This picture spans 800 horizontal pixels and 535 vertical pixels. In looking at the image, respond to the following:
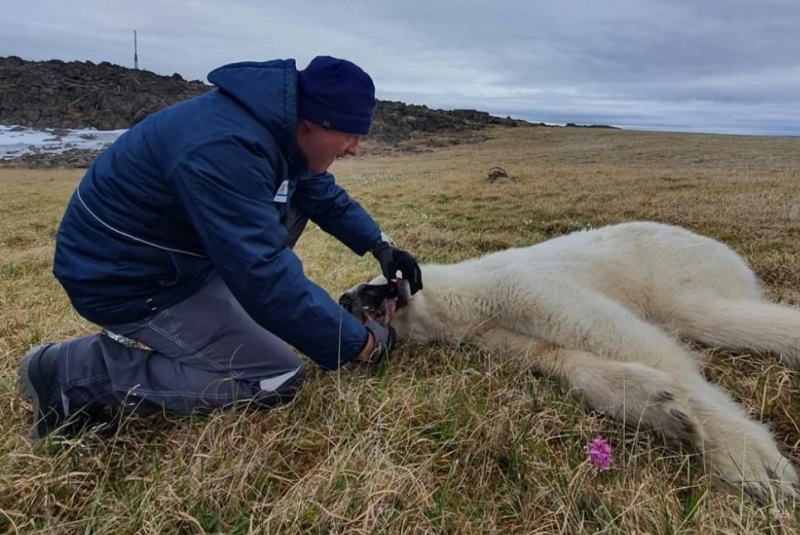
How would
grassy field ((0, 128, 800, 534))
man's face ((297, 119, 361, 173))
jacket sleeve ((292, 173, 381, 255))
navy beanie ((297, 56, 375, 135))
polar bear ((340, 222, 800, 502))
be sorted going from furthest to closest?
jacket sleeve ((292, 173, 381, 255))
man's face ((297, 119, 361, 173))
navy beanie ((297, 56, 375, 135))
polar bear ((340, 222, 800, 502))
grassy field ((0, 128, 800, 534))

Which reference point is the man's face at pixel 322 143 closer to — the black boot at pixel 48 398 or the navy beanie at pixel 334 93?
the navy beanie at pixel 334 93

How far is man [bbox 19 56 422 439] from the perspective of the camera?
2713 mm

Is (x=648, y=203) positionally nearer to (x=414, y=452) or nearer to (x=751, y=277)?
(x=751, y=277)

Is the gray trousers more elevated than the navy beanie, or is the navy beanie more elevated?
the navy beanie

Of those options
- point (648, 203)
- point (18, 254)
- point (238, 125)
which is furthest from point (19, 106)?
point (238, 125)

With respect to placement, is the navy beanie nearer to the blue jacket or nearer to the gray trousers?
the blue jacket

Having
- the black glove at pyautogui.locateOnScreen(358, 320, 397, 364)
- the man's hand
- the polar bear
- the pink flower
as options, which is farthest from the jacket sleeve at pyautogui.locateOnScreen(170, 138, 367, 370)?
the pink flower

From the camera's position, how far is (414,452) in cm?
267

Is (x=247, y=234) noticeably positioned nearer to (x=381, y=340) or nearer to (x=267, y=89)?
(x=267, y=89)

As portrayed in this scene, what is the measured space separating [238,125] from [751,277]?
3714 mm

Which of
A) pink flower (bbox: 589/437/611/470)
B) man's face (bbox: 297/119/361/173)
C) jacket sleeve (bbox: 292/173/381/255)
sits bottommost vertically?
pink flower (bbox: 589/437/611/470)

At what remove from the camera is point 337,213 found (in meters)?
4.40

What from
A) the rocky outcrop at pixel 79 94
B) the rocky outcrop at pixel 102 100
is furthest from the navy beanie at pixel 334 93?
the rocky outcrop at pixel 79 94

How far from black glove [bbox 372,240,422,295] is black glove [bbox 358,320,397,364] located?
0.36 metres
